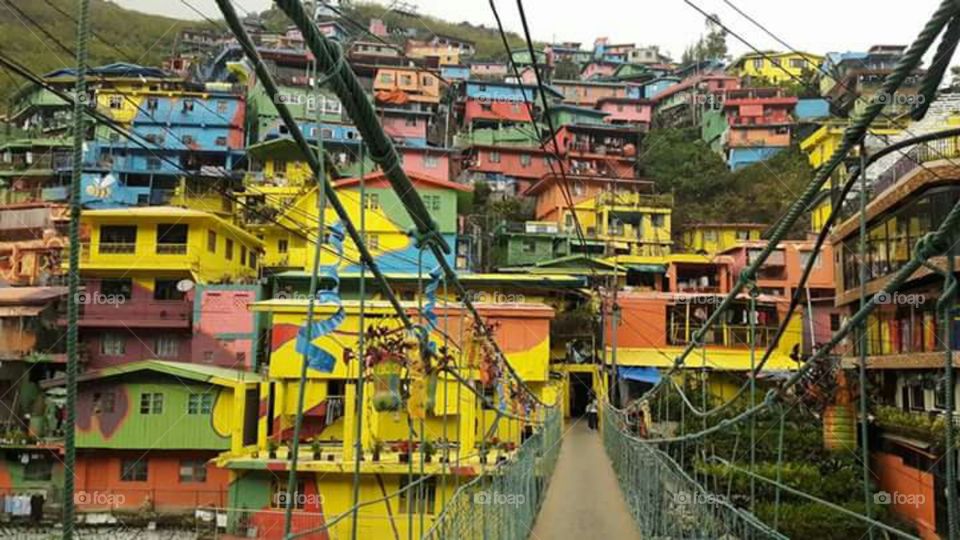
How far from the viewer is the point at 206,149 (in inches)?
826

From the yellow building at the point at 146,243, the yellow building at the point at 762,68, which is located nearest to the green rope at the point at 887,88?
the yellow building at the point at 146,243

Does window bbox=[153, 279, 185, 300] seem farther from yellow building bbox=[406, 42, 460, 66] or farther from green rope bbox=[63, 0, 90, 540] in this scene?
yellow building bbox=[406, 42, 460, 66]

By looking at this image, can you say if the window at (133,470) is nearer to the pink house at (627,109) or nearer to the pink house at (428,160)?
the pink house at (428,160)

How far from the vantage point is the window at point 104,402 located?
12.1 meters

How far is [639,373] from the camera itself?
15.8 metres

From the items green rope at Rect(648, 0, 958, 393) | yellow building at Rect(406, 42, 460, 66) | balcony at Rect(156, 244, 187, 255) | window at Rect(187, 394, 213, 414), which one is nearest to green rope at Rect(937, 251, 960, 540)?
green rope at Rect(648, 0, 958, 393)

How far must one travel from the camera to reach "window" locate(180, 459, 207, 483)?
40.7ft

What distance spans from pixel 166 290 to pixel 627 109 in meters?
21.6

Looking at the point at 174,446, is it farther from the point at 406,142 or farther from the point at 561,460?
the point at 406,142

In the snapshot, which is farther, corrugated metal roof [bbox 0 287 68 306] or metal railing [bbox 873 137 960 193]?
corrugated metal roof [bbox 0 287 68 306]

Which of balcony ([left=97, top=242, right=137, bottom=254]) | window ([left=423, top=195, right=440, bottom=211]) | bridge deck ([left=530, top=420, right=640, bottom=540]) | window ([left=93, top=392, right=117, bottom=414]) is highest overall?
window ([left=423, top=195, right=440, bottom=211])

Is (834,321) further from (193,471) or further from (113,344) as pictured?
(113,344)

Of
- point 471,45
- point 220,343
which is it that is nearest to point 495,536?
point 220,343

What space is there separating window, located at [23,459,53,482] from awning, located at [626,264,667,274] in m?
12.9
